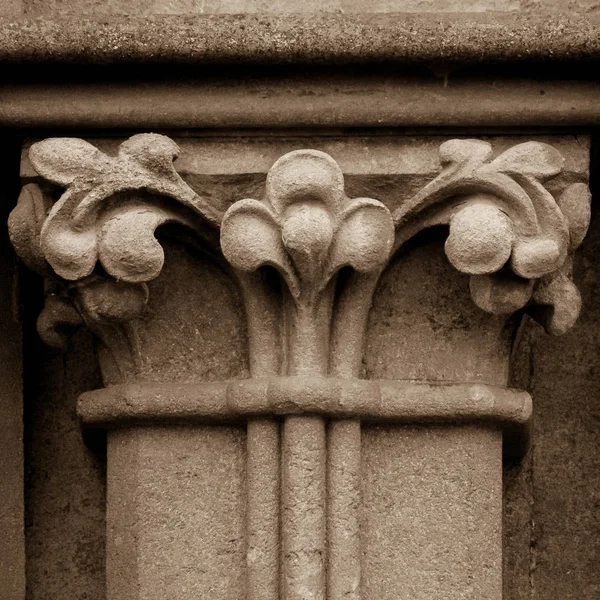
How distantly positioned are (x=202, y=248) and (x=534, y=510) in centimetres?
65

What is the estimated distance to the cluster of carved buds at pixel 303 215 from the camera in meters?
2.48

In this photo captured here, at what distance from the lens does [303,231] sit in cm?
245

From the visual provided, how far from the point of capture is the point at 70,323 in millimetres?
2623

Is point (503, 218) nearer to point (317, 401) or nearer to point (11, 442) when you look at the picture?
point (317, 401)

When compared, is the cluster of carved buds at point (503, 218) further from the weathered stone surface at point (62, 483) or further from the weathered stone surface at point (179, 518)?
the weathered stone surface at point (62, 483)

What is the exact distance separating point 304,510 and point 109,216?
18.2 inches

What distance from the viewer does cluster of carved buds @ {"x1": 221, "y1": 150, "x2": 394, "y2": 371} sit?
248cm

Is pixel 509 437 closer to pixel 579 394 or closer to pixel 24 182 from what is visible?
pixel 579 394

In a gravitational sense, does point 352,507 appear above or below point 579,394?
below

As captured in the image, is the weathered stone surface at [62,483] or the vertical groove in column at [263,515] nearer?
Answer: the vertical groove in column at [263,515]

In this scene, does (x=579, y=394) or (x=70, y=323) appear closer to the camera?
(x=70, y=323)

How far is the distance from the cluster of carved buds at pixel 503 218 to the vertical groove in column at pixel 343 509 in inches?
9.9

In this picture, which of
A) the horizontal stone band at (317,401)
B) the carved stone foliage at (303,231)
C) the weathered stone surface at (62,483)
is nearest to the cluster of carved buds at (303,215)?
the carved stone foliage at (303,231)

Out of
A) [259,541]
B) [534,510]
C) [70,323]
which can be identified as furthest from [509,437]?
[70,323]
